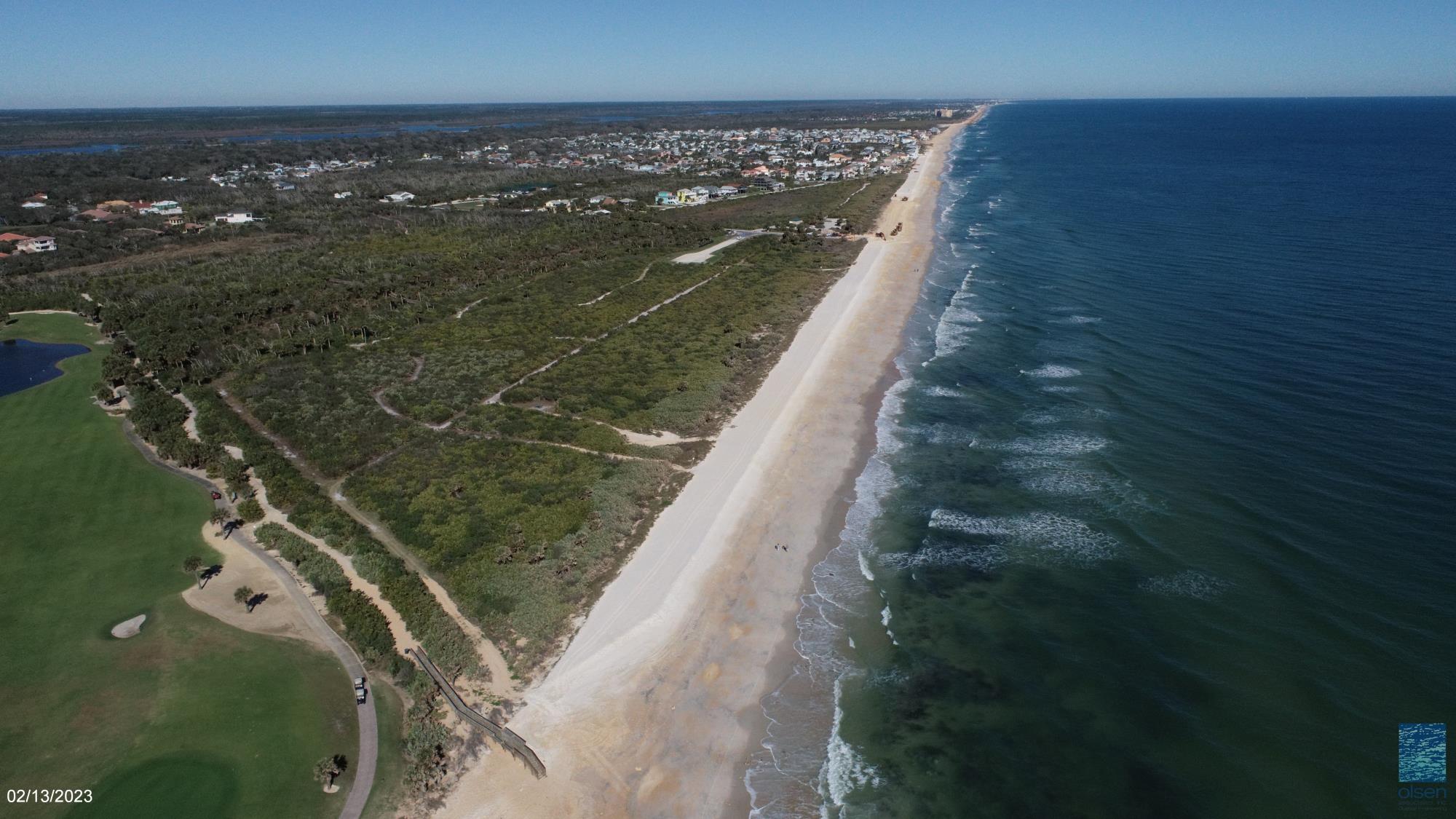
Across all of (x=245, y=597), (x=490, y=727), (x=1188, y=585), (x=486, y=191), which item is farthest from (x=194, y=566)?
(x=486, y=191)

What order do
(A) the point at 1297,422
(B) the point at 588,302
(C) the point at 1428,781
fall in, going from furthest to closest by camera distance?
(B) the point at 588,302 → (A) the point at 1297,422 → (C) the point at 1428,781

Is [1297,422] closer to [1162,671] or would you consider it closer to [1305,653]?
[1305,653]

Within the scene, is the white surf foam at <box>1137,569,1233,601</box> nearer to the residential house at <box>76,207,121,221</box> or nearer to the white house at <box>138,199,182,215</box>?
the white house at <box>138,199,182,215</box>

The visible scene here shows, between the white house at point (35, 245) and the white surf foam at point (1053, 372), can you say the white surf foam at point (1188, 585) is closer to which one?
the white surf foam at point (1053, 372)

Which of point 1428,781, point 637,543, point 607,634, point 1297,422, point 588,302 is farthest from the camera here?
point 588,302

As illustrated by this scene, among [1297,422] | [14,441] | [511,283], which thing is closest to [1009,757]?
[1297,422]

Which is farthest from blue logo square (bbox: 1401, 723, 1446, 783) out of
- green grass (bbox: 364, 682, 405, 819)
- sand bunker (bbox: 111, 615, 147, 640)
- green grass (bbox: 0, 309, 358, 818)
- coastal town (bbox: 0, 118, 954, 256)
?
coastal town (bbox: 0, 118, 954, 256)

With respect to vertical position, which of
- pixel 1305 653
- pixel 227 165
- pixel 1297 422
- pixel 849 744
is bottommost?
pixel 849 744
